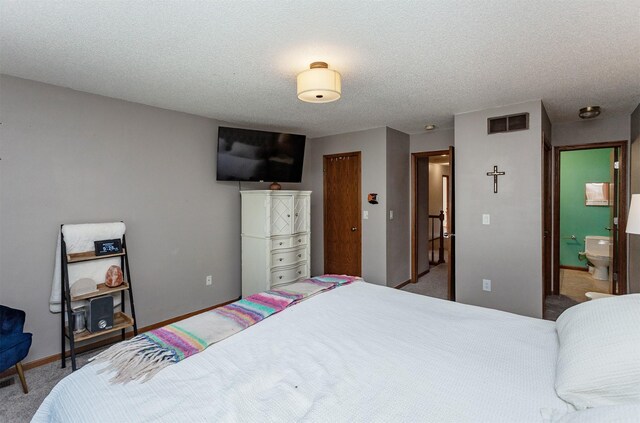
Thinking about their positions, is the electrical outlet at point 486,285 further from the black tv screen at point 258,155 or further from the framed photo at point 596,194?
the framed photo at point 596,194

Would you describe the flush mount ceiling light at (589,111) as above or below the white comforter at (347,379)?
above

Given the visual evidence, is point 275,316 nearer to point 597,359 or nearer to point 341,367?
point 341,367

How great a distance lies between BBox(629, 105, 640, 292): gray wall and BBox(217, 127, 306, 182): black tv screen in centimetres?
370

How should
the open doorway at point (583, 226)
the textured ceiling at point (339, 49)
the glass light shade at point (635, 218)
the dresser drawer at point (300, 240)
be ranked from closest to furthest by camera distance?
the textured ceiling at point (339, 49) → the glass light shade at point (635, 218) → the dresser drawer at point (300, 240) → the open doorway at point (583, 226)

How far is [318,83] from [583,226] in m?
5.67

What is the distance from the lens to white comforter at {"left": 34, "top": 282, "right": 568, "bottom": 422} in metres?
1.13

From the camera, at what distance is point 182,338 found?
5.37ft

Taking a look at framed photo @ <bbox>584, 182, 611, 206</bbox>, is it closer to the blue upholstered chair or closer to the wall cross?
Result: the wall cross

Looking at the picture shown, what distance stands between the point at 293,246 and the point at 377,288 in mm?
1830

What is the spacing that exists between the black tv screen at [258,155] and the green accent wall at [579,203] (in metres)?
4.55

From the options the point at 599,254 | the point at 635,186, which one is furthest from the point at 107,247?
the point at 599,254

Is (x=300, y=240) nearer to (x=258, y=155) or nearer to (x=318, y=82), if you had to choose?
(x=258, y=155)

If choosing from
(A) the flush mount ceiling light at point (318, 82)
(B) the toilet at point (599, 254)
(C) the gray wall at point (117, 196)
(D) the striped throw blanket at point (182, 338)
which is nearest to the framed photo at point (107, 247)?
(C) the gray wall at point (117, 196)

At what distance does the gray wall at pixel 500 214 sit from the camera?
323 cm
